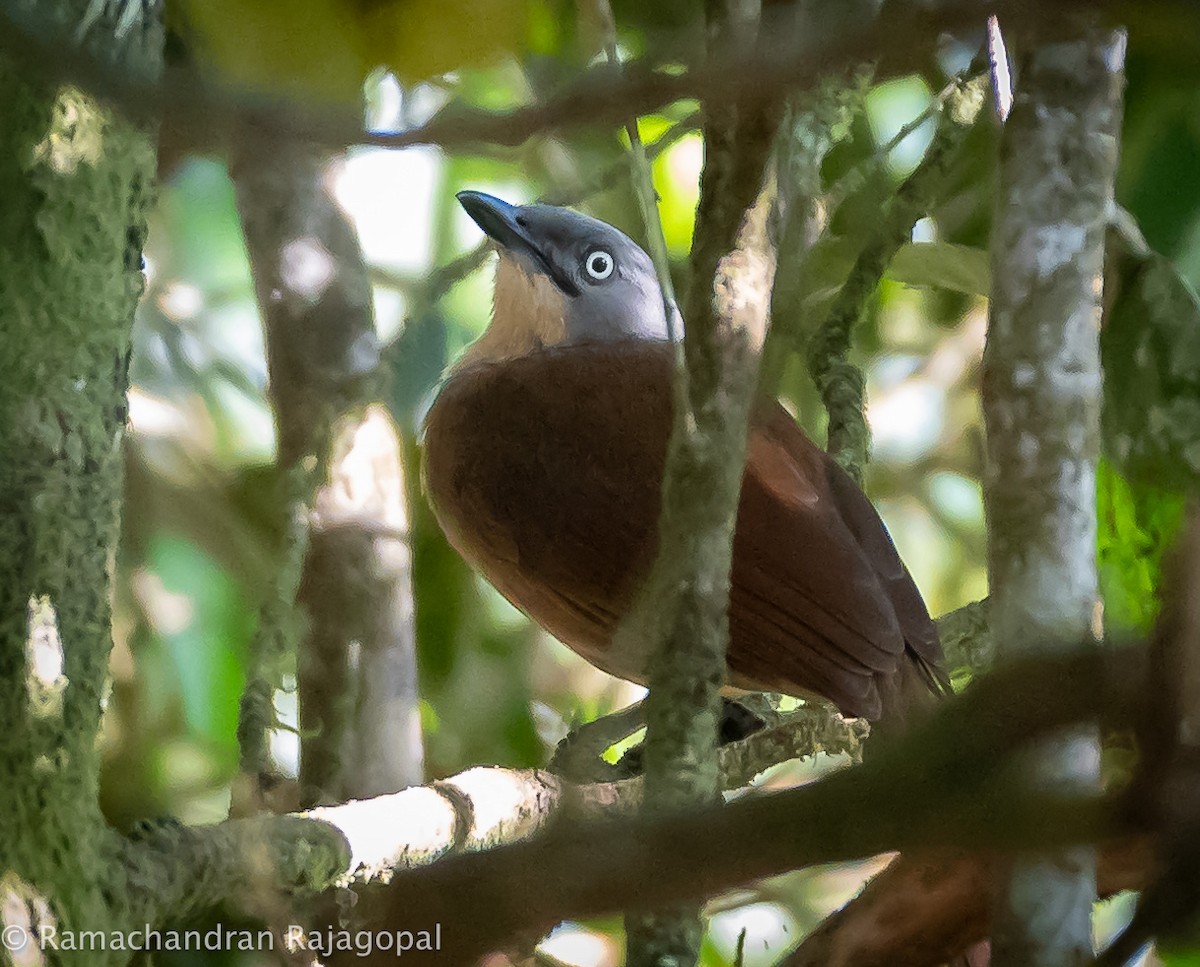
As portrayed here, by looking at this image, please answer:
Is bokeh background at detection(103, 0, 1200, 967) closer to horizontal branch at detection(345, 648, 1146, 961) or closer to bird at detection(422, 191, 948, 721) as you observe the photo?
bird at detection(422, 191, 948, 721)

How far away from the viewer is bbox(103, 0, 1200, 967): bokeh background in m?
2.78

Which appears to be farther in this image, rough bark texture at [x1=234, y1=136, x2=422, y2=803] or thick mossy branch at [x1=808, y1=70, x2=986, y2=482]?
thick mossy branch at [x1=808, y1=70, x2=986, y2=482]

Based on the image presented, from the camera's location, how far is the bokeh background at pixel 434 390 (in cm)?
278

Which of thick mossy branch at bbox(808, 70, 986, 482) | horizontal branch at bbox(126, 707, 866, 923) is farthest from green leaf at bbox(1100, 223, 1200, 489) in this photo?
horizontal branch at bbox(126, 707, 866, 923)

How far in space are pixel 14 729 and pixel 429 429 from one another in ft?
6.10

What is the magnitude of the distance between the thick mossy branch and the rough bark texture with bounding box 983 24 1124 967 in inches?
24.3

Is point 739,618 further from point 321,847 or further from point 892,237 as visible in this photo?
point 321,847

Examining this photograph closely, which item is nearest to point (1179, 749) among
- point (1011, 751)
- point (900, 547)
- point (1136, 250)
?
point (1011, 751)

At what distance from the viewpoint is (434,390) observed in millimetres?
3494

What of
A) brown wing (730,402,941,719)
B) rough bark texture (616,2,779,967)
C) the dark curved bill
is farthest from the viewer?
the dark curved bill

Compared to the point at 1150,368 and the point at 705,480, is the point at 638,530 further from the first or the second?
the point at 705,480

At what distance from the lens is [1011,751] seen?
2.60ft

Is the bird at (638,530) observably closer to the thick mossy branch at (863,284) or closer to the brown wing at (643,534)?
the brown wing at (643,534)

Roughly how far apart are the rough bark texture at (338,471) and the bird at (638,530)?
0.67 feet
